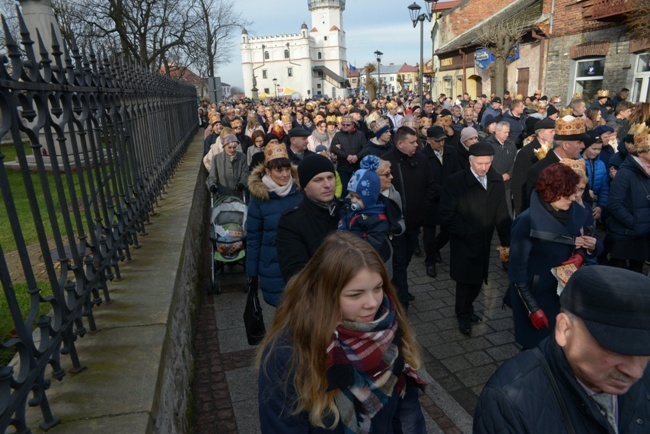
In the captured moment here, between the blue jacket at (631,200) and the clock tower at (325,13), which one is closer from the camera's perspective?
the blue jacket at (631,200)

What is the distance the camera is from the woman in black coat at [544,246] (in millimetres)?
3412

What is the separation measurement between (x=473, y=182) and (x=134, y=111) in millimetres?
3452

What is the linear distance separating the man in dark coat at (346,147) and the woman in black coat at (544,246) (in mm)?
5395

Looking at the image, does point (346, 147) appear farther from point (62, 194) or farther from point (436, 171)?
point (62, 194)

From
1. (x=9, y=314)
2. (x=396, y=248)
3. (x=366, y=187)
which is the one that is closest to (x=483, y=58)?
(x=396, y=248)

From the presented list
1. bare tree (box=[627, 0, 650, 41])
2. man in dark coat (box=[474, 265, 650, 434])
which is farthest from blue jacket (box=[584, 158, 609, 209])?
bare tree (box=[627, 0, 650, 41])

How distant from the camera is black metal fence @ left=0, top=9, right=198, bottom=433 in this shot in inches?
70.8

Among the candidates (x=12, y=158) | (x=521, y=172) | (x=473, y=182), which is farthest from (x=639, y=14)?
(x=12, y=158)

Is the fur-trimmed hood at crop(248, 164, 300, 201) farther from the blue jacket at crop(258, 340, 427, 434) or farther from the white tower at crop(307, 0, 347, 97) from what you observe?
the white tower at crop(307, 0, 347, 97)

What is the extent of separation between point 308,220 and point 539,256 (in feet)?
5.93

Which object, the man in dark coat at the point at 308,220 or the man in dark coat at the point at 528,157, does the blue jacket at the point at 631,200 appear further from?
the man in dark coat at the point at 308,220

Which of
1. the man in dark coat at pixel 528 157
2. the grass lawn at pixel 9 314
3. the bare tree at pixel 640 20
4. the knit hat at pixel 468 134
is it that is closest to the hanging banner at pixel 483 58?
the bare tree at pixel 640 20

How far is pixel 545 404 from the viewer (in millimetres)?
1620

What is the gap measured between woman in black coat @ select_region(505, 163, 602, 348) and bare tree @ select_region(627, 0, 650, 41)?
13453mm
